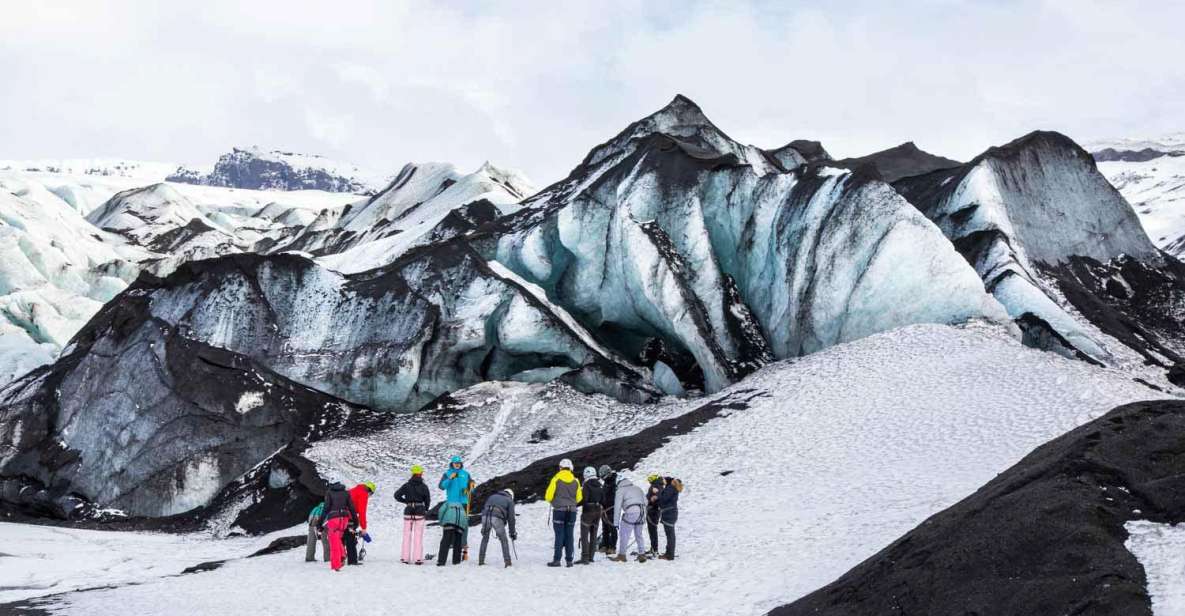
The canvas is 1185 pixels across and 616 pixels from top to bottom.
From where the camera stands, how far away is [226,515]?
32.5 metres

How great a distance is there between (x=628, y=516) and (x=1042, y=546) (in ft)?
28.2

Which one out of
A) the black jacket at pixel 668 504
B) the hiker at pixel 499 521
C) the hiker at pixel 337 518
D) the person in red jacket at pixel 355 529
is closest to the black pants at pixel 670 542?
the black jacket at pixel 668 504

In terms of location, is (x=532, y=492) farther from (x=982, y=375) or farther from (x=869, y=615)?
(x=869, y=615)

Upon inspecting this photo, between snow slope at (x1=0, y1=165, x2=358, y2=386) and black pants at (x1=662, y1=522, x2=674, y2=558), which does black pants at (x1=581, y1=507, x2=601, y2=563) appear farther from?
snow slope at (x1=0, y1=165, x2=358, y2=386)

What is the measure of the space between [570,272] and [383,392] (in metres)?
10.9

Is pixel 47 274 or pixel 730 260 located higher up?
pixel 47 274

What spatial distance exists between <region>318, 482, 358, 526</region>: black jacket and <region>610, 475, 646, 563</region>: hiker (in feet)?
16.8

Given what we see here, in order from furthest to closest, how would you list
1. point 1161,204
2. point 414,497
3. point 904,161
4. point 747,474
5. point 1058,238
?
1. point 1161,204
2. point 904,161
3. point 1058,238
4. point 747,474
5. point 414,497

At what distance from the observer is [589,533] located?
1883 centimetres

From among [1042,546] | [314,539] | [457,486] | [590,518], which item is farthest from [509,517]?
[1042,546]

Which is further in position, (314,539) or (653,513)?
(314,539)

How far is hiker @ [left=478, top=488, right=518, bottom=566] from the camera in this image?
18.7m

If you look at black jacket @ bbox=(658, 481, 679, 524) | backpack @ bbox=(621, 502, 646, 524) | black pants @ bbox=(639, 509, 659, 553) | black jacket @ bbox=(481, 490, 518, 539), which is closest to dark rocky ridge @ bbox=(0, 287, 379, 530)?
black jacket @ bbox=(481, 490, 518, 539)

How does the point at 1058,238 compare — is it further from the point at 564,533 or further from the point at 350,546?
the point at 350,546
